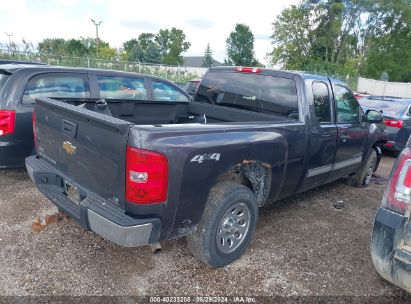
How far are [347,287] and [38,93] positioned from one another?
4425 mm

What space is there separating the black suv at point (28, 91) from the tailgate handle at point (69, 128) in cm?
138

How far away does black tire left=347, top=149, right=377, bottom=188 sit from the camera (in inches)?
229

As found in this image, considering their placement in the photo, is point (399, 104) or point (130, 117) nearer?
point (130, 117)

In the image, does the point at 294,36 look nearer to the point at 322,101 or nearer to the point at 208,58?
the point at 208,58

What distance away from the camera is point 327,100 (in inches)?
173

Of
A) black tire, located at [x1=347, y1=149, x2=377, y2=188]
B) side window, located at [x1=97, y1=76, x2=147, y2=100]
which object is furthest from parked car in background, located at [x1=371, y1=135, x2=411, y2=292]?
side window, located at [x1=97, y1=76, x2=147, y2=100]

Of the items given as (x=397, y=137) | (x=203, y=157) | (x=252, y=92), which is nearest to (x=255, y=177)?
(x=203, y=157)

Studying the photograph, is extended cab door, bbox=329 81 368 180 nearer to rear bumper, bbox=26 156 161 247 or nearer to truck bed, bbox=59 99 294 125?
truck bed, bbox=59 99 294 125

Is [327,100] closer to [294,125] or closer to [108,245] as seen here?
[294,125]

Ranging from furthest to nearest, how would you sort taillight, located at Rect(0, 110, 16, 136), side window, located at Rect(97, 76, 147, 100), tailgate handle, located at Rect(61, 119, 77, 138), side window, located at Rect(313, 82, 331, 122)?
side window, located at Rect(97, 76, 147, 100), taillight, located at Rect(0, 110, 16, 136), side window, located at Rect(313, 82, 331, 122), tailgate handle, located at Rect(61, 119, 77, 138)

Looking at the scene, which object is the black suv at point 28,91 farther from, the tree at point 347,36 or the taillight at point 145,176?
the tree at point 347,36

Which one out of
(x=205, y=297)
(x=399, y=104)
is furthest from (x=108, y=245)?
(x=399, y=104)

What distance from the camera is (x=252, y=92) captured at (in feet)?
14.0

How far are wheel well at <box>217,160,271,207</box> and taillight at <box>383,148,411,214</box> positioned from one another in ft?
3.84
